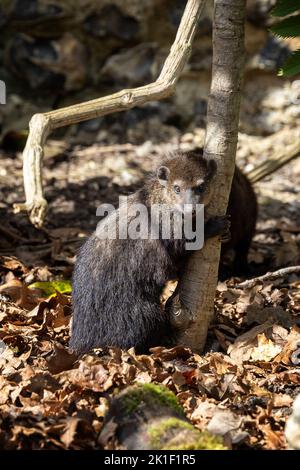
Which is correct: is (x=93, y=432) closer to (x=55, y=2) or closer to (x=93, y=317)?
→ (x=93, y=317)

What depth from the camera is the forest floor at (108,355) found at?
4449 millimetres

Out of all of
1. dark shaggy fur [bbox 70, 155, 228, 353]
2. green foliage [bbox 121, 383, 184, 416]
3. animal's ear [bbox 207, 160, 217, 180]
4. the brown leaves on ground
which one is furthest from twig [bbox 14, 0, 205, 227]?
green foliage [bbox 121, 383, 184, 416]

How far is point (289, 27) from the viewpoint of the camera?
209 inches

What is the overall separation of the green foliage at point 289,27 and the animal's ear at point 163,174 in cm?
130

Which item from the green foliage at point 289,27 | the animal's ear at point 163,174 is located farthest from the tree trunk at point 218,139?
the animal's ear at point 163,174

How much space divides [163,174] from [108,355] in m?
1.56

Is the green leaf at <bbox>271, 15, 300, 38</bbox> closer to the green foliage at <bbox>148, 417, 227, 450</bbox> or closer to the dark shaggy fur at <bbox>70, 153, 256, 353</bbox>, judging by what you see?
the dark shaggy fur at <bbox>70, 153, 256, 353</bbox>

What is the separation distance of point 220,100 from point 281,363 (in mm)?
1981

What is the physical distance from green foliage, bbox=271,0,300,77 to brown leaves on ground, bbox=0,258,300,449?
2013 mm

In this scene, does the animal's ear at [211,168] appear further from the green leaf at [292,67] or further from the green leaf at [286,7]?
the green leaf at [286,7]

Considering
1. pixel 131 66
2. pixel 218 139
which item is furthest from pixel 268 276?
pixel 131 66

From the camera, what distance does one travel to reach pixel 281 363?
5.62 m

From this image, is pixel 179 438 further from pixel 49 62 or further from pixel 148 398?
pixel 49 62
